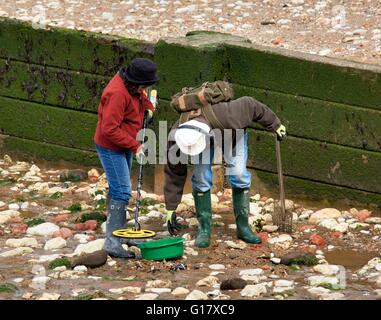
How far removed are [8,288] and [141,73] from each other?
197cm

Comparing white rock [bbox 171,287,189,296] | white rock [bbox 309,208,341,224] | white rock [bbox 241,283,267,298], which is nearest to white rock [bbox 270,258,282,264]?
white rock [bbox 241,283,267,298]

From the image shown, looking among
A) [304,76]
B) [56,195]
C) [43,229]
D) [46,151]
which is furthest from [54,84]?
[304,76]

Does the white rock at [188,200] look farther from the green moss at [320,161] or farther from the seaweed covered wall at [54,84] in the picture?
the seaweed covered wall at [54,84]

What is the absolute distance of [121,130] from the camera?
1059 cm

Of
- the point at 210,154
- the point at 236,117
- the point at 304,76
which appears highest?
the point at 304,76

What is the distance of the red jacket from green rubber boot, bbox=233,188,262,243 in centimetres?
100

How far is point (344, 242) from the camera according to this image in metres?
11.2

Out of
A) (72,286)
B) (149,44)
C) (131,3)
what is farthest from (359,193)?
(131,3)

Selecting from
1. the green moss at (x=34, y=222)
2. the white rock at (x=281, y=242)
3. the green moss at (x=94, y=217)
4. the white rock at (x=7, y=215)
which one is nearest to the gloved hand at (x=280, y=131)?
the white rock at (x=281, y=242)

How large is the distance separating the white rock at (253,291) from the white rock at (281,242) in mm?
1385

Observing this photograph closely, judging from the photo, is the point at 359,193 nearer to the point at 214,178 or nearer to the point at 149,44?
the point at 214,178

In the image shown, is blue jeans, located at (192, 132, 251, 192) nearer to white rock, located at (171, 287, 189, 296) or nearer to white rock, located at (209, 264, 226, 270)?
white rock, located at (209, 264, 226, 270)

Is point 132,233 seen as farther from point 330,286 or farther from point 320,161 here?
point 320,161

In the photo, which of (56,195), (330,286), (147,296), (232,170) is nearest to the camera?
(147,296)
